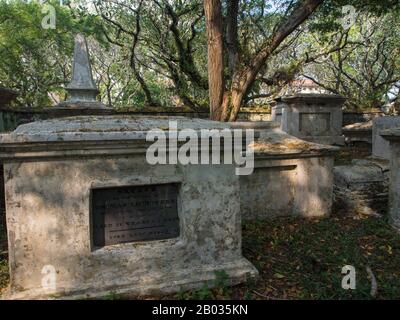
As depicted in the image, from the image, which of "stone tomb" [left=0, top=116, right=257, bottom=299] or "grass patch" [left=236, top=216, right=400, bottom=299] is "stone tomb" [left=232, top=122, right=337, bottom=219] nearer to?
"grass patch" [left=236, top=216, right=400, bottom=299]

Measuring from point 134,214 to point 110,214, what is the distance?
0.68 feet

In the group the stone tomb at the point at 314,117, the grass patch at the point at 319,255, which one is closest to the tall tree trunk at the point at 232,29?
the stone tomb at the point at 314,117

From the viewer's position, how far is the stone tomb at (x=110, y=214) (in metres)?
2.50

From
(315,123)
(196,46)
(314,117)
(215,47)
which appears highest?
(196,46)

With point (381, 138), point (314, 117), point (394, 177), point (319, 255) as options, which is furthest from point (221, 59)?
point (381, 138)

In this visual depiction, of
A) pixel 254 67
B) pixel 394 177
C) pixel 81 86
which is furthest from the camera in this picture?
pixel 81 86

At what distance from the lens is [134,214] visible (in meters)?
2.83

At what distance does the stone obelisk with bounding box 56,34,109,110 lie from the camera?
26.4 ft

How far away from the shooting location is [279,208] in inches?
186

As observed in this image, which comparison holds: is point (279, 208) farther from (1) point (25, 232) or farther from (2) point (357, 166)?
(1) point (25, 232)

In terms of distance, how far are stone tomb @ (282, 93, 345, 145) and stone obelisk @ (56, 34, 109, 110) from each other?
5171mm

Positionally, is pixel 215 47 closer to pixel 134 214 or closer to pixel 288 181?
pixel 288 181

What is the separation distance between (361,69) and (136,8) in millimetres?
14207

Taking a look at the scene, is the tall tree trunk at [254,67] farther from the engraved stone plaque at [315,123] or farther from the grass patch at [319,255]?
the engraved stone plaque at [315,123]
